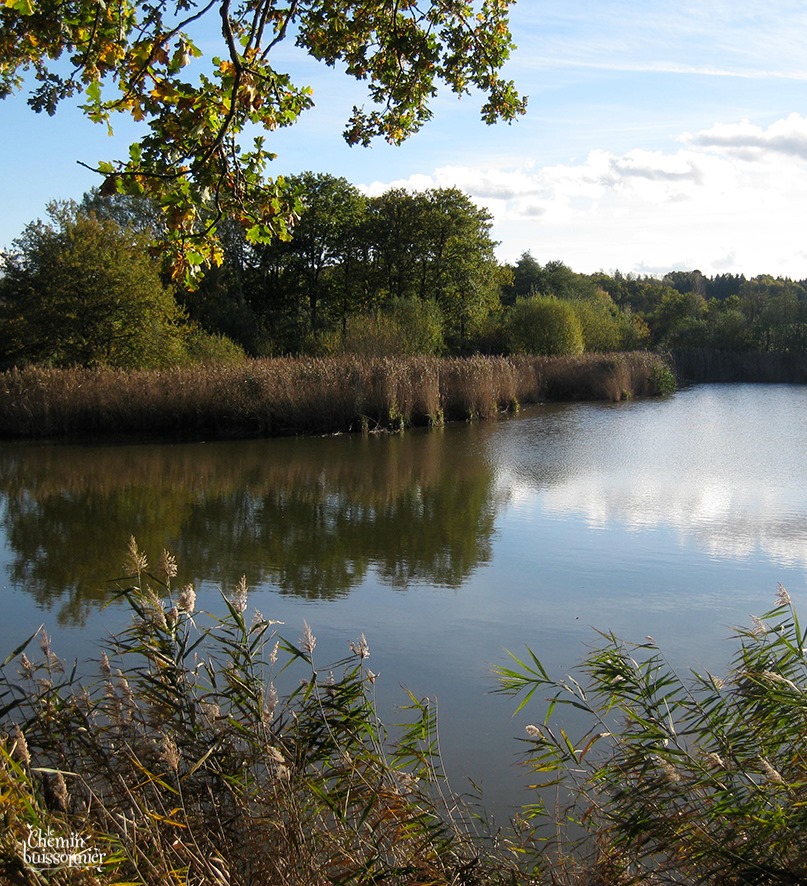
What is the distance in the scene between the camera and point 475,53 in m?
6.68

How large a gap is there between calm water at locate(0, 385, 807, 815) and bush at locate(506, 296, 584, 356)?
14325 mm

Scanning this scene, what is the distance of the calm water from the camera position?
569cm

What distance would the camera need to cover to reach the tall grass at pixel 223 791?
8.48ft

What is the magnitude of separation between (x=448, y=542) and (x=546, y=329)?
76.8ft

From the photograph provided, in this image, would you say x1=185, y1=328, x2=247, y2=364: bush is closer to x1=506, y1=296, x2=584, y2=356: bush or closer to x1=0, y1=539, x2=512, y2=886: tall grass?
x1=506, y1=296, x2=584, y2=356: bush

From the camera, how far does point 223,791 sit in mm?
3240

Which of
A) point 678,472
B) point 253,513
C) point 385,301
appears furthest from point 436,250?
point 253,513

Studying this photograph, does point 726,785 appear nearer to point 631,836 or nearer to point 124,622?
point 631,836

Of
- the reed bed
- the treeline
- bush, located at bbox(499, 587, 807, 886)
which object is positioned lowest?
bush, located at bbox(499, 587, 807, 886)

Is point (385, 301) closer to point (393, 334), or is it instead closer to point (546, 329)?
point (546, 329)

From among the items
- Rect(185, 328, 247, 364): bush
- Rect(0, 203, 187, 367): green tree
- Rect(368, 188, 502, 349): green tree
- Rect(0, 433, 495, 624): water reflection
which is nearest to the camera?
Rect(0, 433, 495, 624): water reflection

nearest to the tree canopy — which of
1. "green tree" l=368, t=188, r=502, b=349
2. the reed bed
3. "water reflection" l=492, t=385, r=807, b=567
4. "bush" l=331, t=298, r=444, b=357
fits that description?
"water reflection" l=492, t=385, r=807, b=567

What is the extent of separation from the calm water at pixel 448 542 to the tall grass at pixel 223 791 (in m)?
0.77

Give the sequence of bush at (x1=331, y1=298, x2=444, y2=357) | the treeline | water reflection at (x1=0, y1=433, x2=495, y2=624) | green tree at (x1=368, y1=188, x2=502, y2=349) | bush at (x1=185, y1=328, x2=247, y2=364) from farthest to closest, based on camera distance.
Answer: green tree at (x1=368, y1=188, x2=502, y2=349) → the treeline → bush at (x1=185, y1=328, x2=247, y2=364) → bush at (x1=331, y1=298, x2=444, y2=357) → water reflection at (x1=0, y1=433, x2=495, y2=624)
